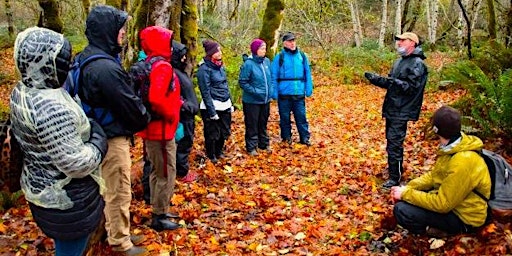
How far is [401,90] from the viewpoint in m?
6.53

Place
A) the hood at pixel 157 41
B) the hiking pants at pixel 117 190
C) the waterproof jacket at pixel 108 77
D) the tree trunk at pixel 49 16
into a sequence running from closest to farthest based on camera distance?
the waterproof jacket at pixel 108 77 → the hiking pants at pixel 117 190 → the hood at pixel 157 41 → the tree trunk at pixel 49 16

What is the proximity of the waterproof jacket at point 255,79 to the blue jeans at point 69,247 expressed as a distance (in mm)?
5507

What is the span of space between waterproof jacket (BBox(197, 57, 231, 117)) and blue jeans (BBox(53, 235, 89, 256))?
173 inches

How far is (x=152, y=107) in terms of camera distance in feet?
15.5

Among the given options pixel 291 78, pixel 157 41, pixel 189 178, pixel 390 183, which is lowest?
pixel 390 183

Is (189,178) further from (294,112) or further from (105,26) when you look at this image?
(105,26)

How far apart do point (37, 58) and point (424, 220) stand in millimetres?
3804

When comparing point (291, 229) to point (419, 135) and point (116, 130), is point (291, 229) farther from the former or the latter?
point (419, 135)

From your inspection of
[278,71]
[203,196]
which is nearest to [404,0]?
[278,71]

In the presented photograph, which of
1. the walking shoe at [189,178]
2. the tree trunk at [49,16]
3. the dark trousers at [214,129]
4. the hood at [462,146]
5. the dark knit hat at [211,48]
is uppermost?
the tree trunk at [49,16]

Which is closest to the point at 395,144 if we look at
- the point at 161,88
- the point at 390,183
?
the point at 390,183

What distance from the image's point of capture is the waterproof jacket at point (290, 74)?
29.6ft

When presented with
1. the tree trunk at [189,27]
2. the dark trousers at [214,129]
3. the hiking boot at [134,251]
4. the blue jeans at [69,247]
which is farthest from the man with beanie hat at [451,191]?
the tree trunk at [189,27]

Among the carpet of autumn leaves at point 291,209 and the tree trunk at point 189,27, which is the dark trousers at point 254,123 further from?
the tree trunk at point 189,27
